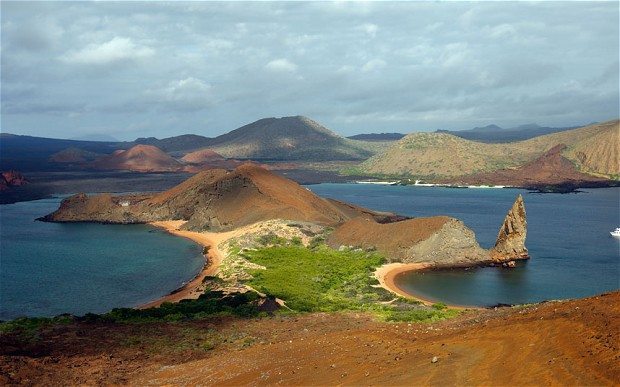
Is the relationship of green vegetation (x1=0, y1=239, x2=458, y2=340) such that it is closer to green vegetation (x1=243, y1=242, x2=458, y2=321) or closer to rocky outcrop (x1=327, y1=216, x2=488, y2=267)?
green vegetation (x1=243, y1=242, x2=458, y2=321)

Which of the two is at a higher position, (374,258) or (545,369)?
(545,369)

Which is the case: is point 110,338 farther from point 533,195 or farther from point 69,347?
point 533,195

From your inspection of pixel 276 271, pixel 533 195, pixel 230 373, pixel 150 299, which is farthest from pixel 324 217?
pixel 533 195

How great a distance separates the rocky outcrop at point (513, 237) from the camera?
6406 cm

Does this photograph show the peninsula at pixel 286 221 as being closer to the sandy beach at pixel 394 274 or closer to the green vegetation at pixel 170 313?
the sandy beach at pixel 394 274

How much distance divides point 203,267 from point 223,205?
96.4ft

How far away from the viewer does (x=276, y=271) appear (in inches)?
2169

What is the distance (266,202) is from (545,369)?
7132 cm

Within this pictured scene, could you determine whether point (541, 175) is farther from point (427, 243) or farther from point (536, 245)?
point (427, 243)

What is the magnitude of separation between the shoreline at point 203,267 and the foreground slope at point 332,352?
12444 mm

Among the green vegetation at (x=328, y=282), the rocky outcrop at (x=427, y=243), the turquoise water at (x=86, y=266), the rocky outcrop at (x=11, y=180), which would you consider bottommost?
the turquoise water at (x=86, y=266)

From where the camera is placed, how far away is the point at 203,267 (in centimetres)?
6219

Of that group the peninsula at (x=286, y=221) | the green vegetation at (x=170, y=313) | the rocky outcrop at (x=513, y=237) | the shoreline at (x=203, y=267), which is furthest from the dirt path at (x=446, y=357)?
the rocky outcrop at (x=513, y=237)

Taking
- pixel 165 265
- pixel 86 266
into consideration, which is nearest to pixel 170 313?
pixel 165 265
